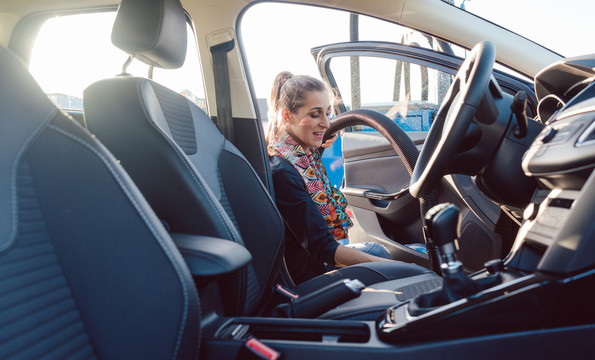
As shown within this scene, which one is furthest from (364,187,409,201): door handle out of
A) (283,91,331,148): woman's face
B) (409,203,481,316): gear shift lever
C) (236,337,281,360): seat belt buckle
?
(236,337,281,360): seat belt buckle

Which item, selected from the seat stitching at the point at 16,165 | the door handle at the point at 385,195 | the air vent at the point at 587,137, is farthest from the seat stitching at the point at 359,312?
the door handle at the point at 385,195

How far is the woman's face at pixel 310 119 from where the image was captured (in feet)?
5.62

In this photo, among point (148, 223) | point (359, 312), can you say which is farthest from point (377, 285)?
point (148, 223)

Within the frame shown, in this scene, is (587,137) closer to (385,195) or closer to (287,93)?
(287,93)

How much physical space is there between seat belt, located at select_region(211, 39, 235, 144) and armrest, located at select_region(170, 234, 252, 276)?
0.80m

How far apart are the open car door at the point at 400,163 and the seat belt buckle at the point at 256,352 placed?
3.52ft

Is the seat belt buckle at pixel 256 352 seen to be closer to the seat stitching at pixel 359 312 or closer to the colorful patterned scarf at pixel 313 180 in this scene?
the seat stitching at pixel 359 312

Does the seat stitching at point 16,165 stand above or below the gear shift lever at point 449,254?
above

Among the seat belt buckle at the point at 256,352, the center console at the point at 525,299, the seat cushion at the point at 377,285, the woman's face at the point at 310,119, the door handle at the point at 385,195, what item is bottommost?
the seat cushion at the point at 377,285

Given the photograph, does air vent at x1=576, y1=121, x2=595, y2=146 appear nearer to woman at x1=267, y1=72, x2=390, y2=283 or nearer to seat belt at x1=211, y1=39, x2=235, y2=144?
woman at x1=267, y1=72, x2=390, y2=283

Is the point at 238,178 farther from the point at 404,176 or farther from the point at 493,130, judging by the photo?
the point at 404,176

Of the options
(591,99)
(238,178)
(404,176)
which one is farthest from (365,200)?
(591,99)

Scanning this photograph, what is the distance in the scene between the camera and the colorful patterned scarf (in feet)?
A: 5.46

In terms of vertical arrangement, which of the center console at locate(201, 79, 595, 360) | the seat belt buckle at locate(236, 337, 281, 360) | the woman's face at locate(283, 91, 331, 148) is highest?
the woman's face at locate(283, 91, 331, 148)
